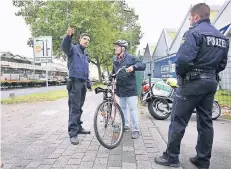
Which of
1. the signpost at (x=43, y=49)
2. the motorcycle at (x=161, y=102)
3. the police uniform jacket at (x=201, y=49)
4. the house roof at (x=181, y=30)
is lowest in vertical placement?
the motorcycle at (x=161, y=102)

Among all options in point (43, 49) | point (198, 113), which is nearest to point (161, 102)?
point (198, 113)

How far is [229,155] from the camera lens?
4.55 m

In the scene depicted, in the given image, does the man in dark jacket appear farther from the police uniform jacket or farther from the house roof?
the house roof

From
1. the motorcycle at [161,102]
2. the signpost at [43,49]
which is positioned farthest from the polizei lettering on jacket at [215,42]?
the signpost at [43,49]

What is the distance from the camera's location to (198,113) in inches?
156

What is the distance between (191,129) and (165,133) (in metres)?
0.78

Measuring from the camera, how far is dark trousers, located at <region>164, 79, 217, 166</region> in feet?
12.3

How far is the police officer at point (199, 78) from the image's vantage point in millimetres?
3643

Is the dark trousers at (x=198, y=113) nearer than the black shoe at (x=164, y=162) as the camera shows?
Yes

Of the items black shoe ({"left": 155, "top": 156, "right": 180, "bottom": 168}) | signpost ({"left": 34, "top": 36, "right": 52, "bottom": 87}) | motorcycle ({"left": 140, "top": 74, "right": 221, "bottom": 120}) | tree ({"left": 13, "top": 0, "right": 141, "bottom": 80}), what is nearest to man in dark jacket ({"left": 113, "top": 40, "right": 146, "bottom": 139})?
black shoe ({"left": 155, "top": 156, "right": 180, "bottom": 168})

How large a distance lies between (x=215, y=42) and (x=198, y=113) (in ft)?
3.08

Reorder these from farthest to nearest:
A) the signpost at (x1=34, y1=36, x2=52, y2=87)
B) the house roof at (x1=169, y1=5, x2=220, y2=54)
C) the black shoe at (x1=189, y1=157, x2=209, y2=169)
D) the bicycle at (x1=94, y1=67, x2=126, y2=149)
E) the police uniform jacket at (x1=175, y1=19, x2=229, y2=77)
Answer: the house roof at (x1=169, y1=5, x2=220, y2=54)
the signpost at (x1=34, y1=36, x2=52, y2=87)
the bicycle at (x1=94, y1=67, x2=126, y2=149)
the black shoe at (x1=189, y1=157, x2=209, y2=169)
the police uniform jacket at (x1=175, y1=19, x2=229, y2=77)

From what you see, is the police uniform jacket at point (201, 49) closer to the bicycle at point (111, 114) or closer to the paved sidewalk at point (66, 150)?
the paved sidewalk at point (66, 150)

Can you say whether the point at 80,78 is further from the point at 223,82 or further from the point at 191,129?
the point at 223,82
